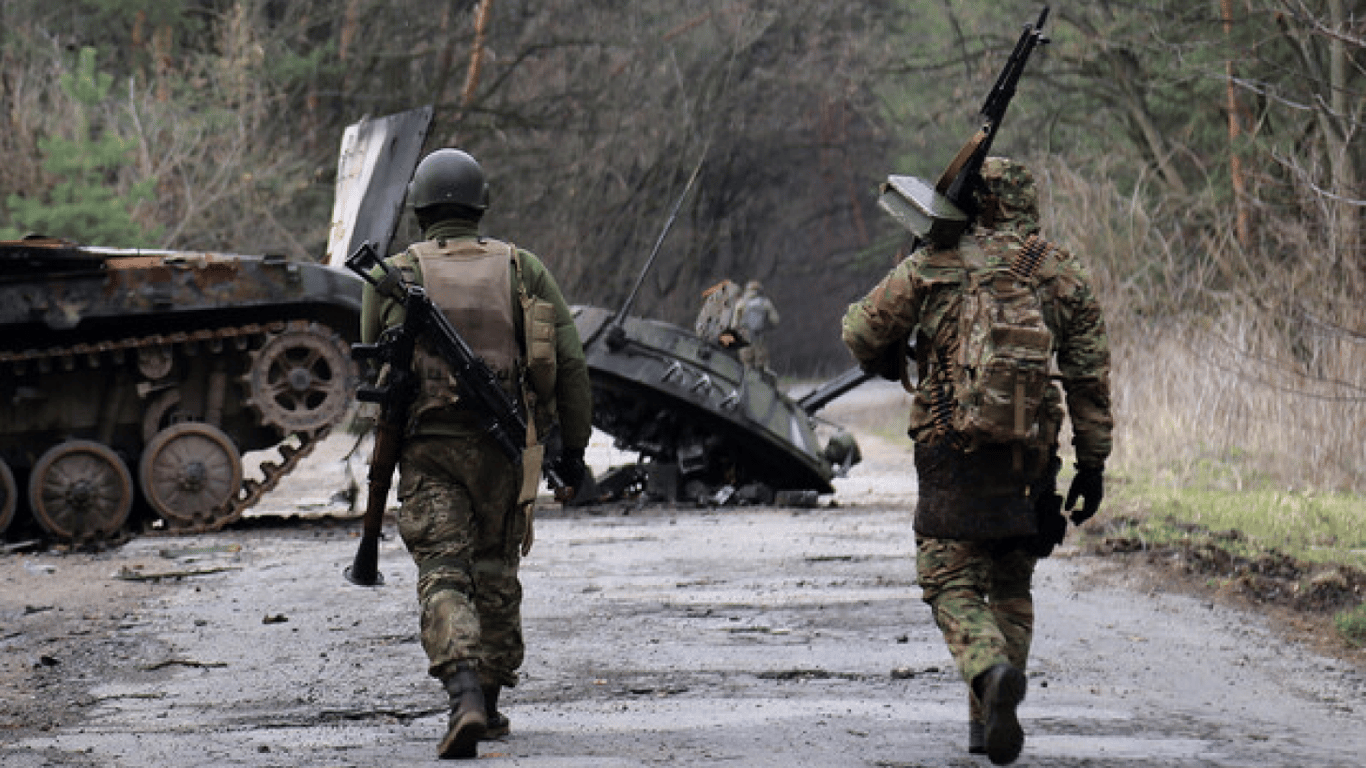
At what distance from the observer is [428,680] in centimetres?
800

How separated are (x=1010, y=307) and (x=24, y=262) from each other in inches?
378

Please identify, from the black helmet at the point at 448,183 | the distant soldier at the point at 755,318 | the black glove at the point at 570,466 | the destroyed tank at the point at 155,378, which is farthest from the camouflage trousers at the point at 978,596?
the distant soldier at the point at 755,318

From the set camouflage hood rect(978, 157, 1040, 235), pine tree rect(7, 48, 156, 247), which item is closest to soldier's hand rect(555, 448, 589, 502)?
camouflage hood rect(978, 157, 1040, 235)

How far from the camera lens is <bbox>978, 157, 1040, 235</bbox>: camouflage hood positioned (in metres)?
6.74

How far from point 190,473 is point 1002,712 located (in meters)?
10.5

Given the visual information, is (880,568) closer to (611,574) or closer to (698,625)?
(611,574)

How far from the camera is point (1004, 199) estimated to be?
22.2 feet

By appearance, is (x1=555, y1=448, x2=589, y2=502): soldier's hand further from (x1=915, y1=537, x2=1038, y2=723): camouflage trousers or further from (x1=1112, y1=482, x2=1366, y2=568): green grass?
(x1=1112, y1=482, x2=1366, y2=568): green grass

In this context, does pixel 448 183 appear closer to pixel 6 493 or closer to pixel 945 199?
pixel 945 199

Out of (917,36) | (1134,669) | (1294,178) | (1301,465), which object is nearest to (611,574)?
(1134,669)

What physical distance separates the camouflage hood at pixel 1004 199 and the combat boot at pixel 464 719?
2.02 meters

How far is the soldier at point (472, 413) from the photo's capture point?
6992 mm

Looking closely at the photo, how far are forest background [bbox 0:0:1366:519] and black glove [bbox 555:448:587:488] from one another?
5.57 meters

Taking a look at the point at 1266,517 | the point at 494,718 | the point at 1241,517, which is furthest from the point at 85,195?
the point at 494,718
